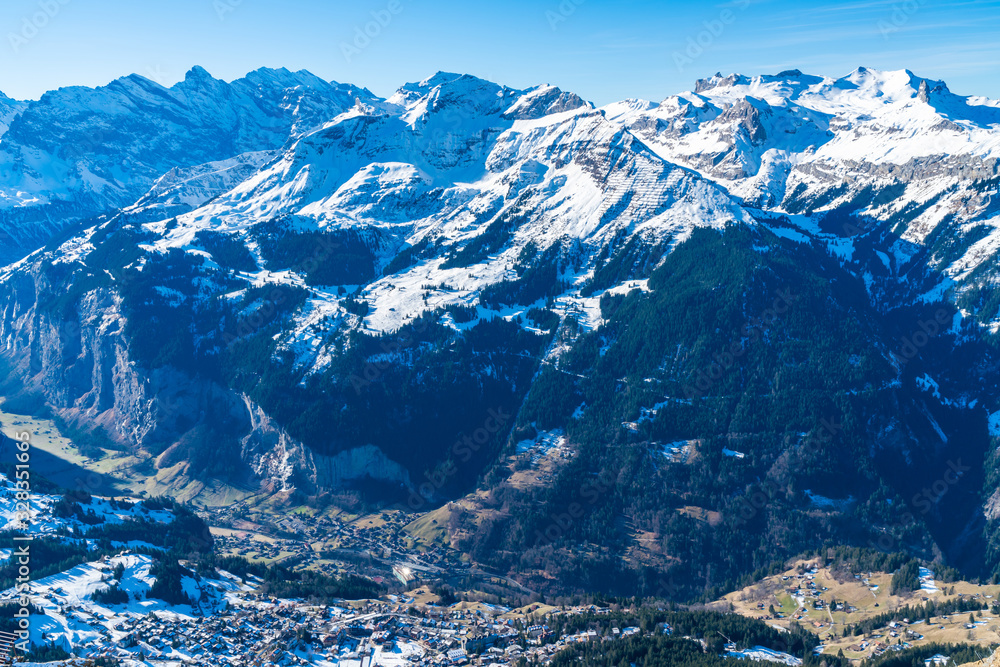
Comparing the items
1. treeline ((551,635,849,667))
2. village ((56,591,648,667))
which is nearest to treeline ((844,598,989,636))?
treeline ((551,635,849,667))

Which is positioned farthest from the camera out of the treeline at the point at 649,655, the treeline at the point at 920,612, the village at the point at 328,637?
the treeline at the point at 920,612

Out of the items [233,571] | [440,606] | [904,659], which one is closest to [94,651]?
[233,571]

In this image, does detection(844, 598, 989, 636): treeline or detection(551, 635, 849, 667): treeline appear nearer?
detection(551, 635, 849, 667): treeline

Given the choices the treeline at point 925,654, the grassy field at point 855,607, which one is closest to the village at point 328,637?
the grassy field at point 855,607

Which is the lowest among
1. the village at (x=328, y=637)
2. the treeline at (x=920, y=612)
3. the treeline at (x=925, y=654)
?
the village at (x=328, y=637)

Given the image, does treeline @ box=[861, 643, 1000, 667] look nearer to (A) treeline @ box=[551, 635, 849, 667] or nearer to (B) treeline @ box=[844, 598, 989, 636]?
(A) treeline @ box=[551, 635, 849, 667]

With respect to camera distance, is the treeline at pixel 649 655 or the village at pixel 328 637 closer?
the treeline at pixel 649 655

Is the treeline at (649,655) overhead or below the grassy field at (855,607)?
below

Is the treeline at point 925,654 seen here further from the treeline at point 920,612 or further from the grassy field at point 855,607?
the treeline at point 920,612

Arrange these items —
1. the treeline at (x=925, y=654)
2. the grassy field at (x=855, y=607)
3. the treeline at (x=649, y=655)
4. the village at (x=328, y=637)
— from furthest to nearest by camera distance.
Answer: the grassy field at (x=855, y=607)
the village at (x=328, y=637)
the treeline at (x=649, y=655)
the treeline at (x=925, y=654)

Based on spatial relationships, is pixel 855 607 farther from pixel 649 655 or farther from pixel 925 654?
pixel 649 655

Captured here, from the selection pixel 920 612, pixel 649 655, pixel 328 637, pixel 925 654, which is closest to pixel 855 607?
pixel 920 612
